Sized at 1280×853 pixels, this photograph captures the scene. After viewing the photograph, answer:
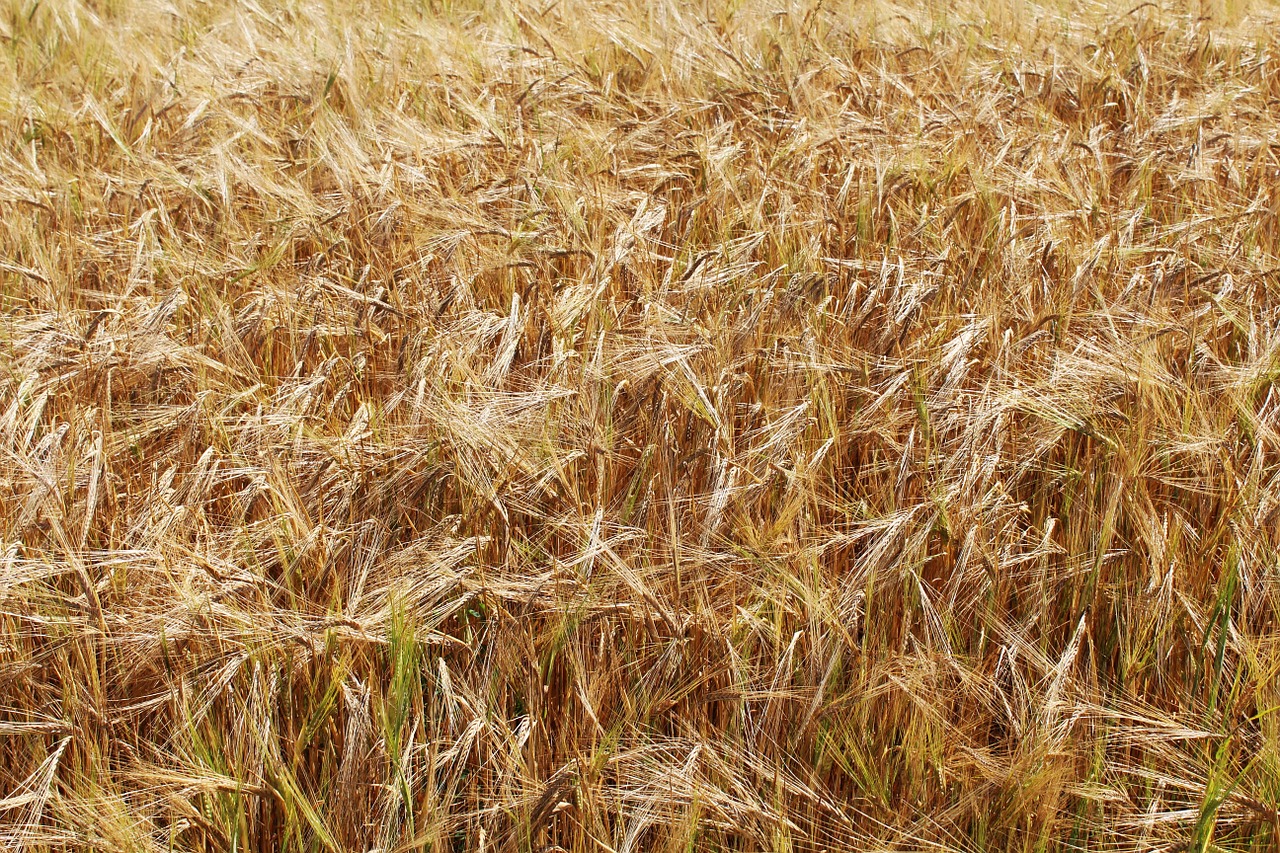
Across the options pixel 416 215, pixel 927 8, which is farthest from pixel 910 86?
pixel 416 215

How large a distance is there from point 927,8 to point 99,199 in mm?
2696

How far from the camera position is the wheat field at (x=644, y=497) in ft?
3.77

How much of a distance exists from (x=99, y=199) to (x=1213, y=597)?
87.2 inches

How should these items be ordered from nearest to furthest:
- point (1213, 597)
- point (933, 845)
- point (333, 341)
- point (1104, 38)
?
1. point (933, 845)
2. point (1213, 597)
3. point (333, 341)
4. point (1104, 38)

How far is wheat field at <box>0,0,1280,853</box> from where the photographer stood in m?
1.15

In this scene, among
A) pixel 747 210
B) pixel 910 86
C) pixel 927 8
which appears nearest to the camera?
pixel 747 210

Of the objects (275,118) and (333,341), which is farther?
(275,118)

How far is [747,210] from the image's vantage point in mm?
2158

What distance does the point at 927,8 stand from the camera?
3701 mm

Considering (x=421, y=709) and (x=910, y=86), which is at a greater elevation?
(x=910, y=86)

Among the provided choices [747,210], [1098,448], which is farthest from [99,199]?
[1098,448]

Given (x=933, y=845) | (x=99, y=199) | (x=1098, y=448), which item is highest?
(x=1098, y=448)

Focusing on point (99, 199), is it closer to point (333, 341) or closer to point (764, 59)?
point (333, 341)

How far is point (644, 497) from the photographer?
1460 millimetres
